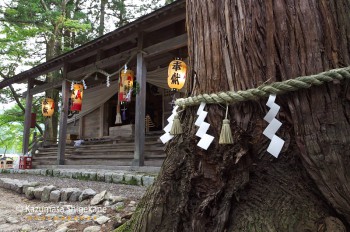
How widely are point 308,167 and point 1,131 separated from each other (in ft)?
70.9

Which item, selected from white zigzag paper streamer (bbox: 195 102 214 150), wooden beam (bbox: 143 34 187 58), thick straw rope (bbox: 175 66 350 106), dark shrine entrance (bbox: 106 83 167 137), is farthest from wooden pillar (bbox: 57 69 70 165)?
thick straw rope (bbox: 175 66 350 106)

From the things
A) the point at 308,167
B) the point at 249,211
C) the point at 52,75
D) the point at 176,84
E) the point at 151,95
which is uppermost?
the point at 52,75

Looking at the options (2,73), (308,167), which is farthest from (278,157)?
(2,73)

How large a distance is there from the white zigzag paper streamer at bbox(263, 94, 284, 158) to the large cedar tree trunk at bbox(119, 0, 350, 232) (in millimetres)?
42

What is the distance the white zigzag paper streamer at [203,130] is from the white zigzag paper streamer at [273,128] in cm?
26

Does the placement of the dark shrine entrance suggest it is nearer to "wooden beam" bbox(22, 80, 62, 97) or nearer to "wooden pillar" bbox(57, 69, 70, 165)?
"wooden beam" bbox(22, 80, 62, 97)

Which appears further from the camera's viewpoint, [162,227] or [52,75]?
[52,75]

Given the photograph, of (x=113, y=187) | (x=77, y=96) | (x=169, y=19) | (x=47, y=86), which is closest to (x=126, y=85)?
(x=169, y=19)

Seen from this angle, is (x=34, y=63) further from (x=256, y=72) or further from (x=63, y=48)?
(x=256, y=72)

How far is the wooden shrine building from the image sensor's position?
22.0 ft

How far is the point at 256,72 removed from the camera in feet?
4.14

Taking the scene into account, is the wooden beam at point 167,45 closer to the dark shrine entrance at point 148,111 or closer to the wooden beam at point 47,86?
the wooden beam at point 47,86

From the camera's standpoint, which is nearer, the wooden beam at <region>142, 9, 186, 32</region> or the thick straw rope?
the thick straw rope

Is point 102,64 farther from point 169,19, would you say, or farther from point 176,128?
point 176,128
